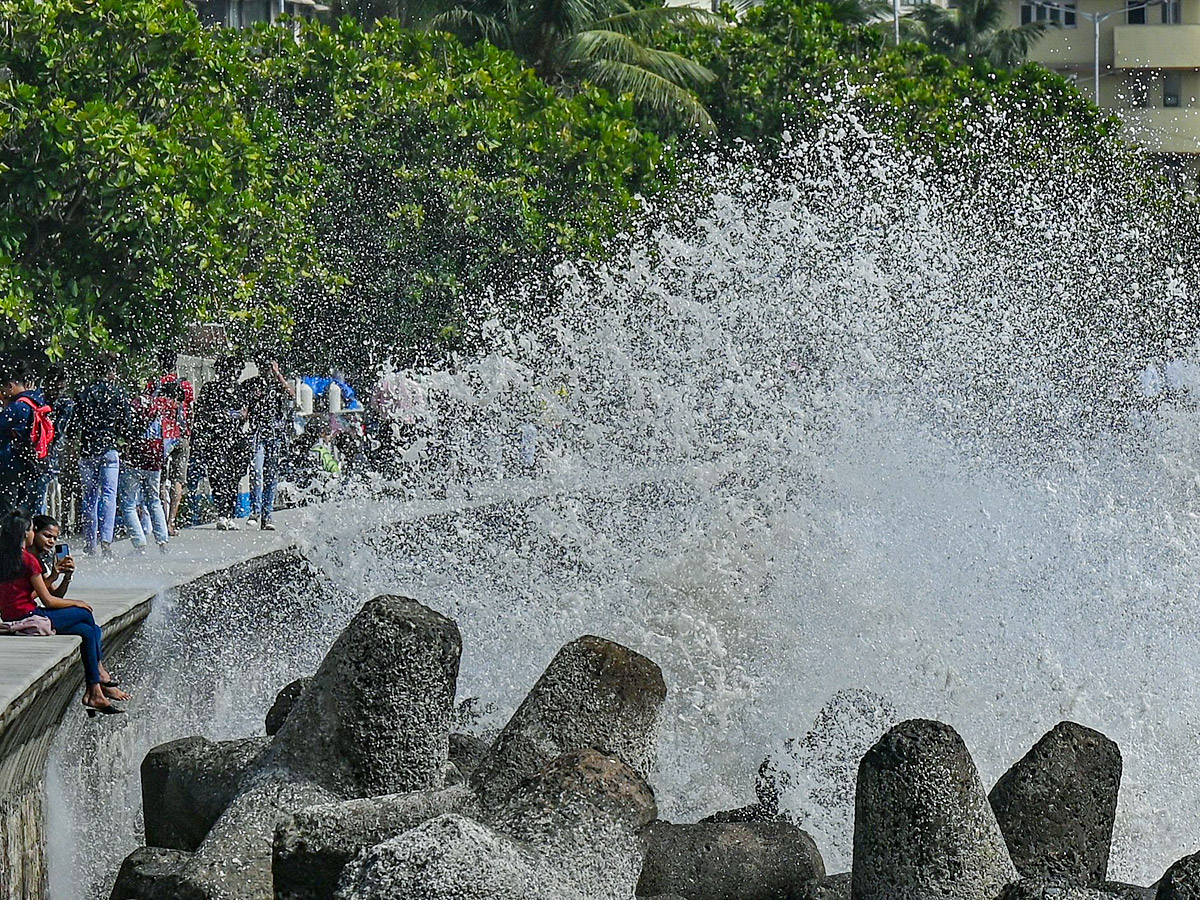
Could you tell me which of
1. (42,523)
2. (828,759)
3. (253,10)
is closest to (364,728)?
(828,759)

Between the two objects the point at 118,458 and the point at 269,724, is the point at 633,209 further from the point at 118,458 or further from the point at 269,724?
the point at 269,724

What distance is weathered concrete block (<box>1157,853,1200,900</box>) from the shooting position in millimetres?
5078

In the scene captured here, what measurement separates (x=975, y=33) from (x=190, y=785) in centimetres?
4816

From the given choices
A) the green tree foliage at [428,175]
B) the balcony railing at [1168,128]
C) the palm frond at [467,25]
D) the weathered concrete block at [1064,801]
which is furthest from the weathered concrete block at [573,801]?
the balcony railing at [1168,128]

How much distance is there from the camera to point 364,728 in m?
5.97

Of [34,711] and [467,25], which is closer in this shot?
[34,711]

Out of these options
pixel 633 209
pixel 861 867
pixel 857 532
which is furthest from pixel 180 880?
pixel 633 209

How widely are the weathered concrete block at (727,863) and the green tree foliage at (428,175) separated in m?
18.9

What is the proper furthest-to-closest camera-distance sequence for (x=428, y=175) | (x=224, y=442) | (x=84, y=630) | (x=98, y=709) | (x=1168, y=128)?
(x=1168, y=128)
(x=428, y=175)
(x=224, y=442)
(x=84, y=630)
(x=98, y=709)

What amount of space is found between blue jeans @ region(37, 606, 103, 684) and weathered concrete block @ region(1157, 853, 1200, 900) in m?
4.49

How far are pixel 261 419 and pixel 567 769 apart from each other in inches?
524

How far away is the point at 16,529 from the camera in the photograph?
28.0 feet

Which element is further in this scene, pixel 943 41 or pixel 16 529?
pixel 943 41

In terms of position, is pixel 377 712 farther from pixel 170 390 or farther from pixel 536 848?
pixel 170 390
